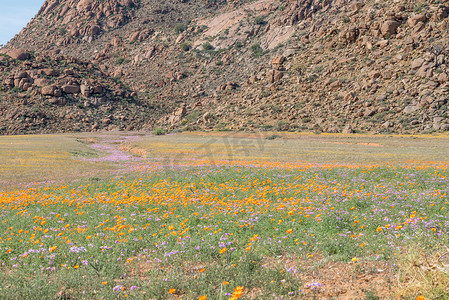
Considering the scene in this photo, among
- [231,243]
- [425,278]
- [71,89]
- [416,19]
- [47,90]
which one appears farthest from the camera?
[71,89]

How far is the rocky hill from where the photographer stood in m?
59.1

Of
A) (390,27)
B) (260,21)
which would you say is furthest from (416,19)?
(260,21)

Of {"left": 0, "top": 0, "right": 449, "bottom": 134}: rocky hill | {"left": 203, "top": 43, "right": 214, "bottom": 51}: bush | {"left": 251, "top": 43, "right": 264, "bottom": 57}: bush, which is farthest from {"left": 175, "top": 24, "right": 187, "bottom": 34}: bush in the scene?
{"left": 251, "top": 43, "right": 264, "bottom": 57}: bush

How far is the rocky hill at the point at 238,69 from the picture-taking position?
59.1 metres

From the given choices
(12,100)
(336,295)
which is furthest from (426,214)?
(12,100)

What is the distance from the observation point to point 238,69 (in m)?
96.2

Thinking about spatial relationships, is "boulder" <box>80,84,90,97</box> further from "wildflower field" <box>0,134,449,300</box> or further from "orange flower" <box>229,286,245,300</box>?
"orange flower" <box>229,286,245,300</box>

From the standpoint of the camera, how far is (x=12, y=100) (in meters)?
79.6

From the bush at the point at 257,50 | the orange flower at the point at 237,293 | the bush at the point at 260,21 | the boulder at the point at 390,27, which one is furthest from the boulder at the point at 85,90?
the orange flower at the point at 237,293

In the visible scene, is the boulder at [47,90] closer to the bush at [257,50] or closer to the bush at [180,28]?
the bush at [180,28]

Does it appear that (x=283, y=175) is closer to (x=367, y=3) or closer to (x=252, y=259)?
(x=252, y=259)

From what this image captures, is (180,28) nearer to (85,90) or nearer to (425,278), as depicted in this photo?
(85,90)

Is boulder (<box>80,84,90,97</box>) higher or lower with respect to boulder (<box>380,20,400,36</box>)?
lower

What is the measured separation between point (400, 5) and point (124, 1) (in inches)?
4680
